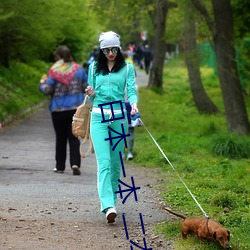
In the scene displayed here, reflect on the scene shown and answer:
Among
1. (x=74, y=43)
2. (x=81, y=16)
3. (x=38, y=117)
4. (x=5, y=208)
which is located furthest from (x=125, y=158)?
(x=74, y=43)

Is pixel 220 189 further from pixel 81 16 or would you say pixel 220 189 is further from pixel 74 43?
pixel 74 43

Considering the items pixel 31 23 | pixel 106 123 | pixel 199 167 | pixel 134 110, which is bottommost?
pixel 199 167

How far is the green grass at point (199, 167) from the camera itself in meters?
7.28

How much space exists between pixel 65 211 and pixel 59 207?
0.22 metres

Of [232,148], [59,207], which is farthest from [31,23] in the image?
[59,207]

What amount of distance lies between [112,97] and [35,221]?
1445 mm

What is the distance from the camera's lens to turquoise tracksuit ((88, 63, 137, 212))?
292 inches

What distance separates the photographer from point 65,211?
26.4 feet

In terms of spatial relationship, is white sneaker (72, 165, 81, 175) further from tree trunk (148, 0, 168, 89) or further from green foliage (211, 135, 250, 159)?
tree trunk (148, 0, 168, 89)

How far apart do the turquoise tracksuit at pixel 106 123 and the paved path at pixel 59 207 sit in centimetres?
41

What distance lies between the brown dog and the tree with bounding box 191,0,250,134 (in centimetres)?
1018

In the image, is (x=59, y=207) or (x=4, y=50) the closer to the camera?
(x=59, y=207)

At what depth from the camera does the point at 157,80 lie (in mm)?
34406

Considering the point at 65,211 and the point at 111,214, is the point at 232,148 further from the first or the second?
the point at 111,214
